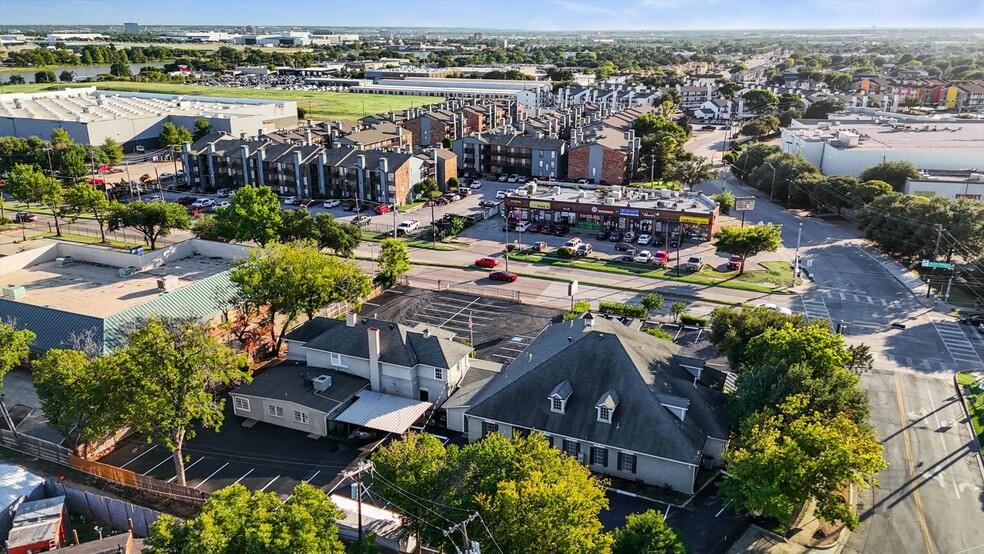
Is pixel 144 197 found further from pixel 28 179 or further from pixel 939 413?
pixel 939 413

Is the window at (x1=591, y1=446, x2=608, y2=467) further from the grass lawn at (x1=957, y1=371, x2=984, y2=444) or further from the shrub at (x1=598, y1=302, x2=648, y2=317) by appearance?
the grass lawn at (x1=957, y1=371, x2=984, y2=444)

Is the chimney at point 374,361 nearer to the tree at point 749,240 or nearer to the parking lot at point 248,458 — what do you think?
the parking lot at point 248,458

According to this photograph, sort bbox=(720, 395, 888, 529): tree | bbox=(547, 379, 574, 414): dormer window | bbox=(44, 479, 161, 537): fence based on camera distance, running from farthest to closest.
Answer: bbox=(547, 379, 574, 414): dormer window → bbox=(44, 479, 161, 537): fence → bbox=(720, 395, 888, 529): tree

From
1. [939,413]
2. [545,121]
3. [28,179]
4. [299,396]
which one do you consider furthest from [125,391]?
[545,121]

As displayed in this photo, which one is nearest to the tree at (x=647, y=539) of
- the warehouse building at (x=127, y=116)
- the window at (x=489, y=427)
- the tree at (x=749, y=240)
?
the window at (x=489, y=427)

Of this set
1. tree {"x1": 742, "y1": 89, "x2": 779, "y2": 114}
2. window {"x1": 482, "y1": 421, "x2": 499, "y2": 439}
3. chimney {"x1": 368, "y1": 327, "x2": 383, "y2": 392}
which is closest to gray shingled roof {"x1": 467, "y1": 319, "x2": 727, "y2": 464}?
window {"x1": 482, "y1": 421, "x2": 499, "y2": 439}

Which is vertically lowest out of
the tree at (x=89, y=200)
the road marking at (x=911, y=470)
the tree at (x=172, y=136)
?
the road marking at (x=911, y=470)
